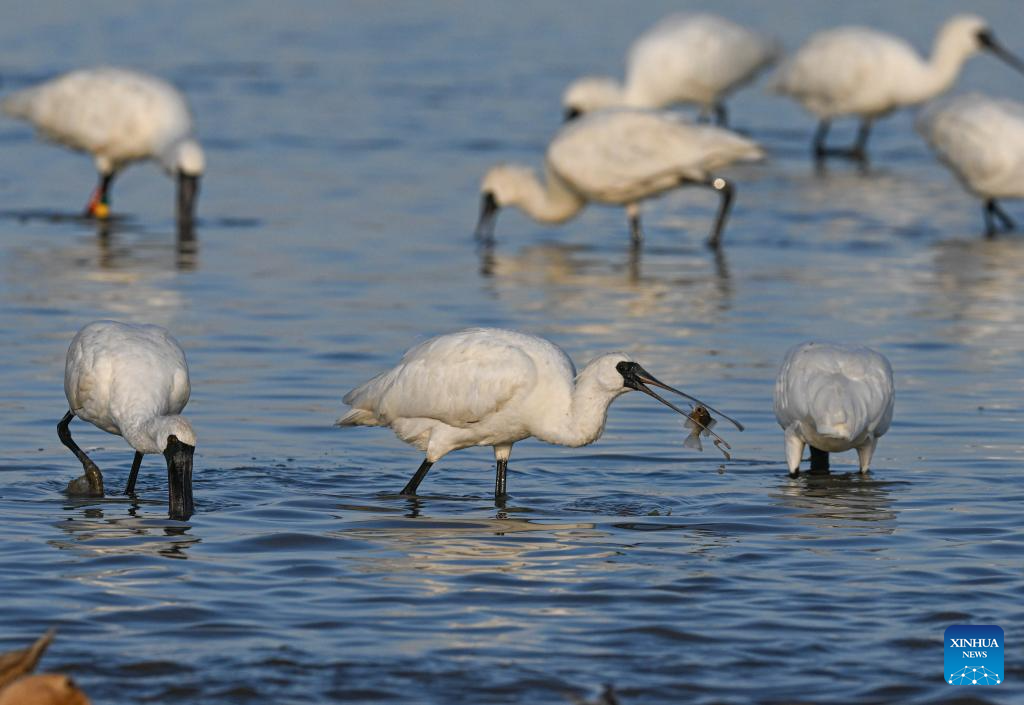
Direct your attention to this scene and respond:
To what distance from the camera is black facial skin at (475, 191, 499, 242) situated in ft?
59.1

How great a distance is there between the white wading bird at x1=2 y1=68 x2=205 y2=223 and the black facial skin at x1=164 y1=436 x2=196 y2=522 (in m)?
9.91

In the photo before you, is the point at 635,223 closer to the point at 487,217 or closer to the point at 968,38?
the point at 487,217

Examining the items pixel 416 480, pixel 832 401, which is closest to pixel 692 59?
pixel 832 401

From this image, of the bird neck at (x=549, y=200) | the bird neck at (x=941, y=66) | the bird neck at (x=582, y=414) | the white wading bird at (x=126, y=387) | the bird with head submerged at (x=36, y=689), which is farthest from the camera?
the bird neck at (x=941, y=66)

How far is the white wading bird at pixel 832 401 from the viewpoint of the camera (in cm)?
965

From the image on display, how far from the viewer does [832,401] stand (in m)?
9.65

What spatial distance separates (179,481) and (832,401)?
298 cm

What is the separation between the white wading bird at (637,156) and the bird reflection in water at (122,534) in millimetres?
8670

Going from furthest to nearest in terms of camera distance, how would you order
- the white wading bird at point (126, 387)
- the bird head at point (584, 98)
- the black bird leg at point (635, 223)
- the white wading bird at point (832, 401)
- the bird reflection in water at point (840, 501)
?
the bird head at point (584, 98) → the black bird leg at point (635, 223) → the white wading bird at point (832, 401) → the white wading bird at point (126, 387) → the bird reflection in water at point (840, 501)

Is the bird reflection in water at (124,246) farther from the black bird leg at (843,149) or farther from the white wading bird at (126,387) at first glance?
the black bird leg at (843,149)

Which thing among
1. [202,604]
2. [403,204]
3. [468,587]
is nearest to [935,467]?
[468,587]

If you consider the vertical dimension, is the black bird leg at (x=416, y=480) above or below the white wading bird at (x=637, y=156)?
below

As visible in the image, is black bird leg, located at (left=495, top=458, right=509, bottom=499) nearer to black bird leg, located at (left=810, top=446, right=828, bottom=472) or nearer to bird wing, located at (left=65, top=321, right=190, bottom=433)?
bird wing, located at (left=65, top=321, right=190, bottom=433)

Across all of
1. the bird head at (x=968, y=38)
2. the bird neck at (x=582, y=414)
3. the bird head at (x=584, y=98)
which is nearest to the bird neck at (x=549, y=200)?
the bird head at (x=584, y=98)
